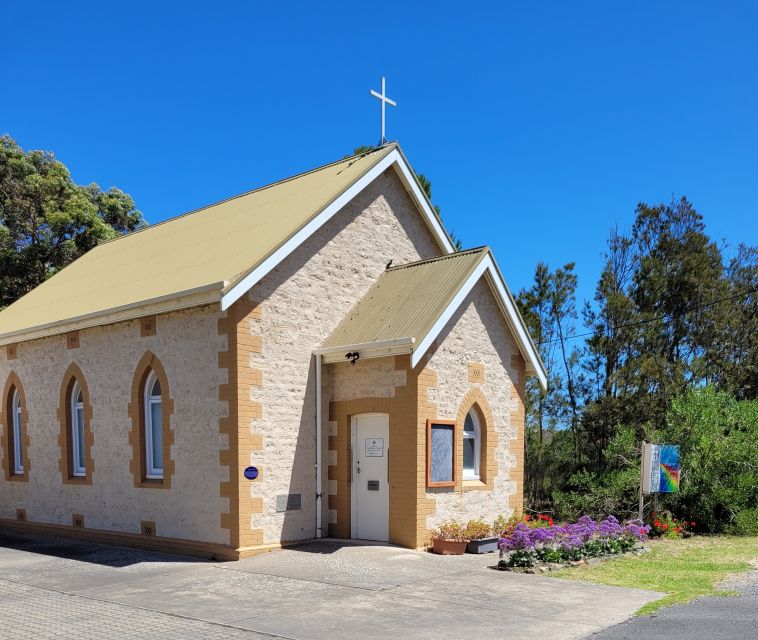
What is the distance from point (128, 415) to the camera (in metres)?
15.0

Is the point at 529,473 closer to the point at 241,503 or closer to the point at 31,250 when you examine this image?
the point at 241,503

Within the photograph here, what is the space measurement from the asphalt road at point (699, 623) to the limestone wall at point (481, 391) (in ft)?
17.1

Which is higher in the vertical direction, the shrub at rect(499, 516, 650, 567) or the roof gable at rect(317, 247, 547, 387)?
the roof gable at rect(317, 247, 547, 387)

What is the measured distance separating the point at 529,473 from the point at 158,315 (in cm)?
1313

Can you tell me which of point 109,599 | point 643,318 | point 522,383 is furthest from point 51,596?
point 643,318

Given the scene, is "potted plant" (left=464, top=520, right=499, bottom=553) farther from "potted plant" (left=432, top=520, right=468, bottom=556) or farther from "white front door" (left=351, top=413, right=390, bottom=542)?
"white front door" (left=351, top=413, right=390, bottom=542)

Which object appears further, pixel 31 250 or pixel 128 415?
pixel 31 250

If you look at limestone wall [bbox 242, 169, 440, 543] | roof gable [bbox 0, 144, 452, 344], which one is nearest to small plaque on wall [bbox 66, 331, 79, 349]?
roof gable [bbox 0, 144, 452, 344]

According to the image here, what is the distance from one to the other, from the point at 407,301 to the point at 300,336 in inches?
84.3

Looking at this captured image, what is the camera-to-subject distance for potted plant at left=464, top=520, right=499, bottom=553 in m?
13.1

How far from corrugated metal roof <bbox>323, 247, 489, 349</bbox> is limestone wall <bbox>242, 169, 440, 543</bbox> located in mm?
337

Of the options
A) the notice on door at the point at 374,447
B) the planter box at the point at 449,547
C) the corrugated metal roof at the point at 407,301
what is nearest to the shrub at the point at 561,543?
the planter box at the point at 449,547

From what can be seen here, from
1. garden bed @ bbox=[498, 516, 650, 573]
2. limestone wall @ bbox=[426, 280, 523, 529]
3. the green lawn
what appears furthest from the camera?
limestone wall @ bbox=[426, 280, 523, 529]

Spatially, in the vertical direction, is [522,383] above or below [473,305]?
below
